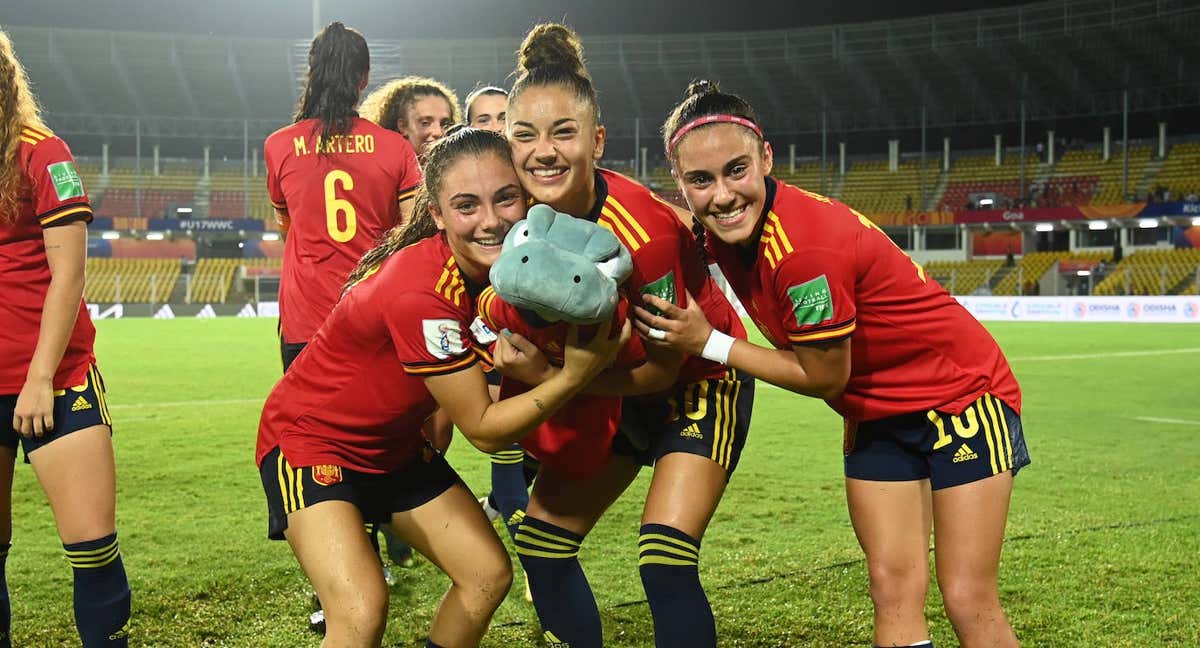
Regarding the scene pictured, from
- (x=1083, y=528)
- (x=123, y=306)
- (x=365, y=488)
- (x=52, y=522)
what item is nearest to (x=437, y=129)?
(x=365, y=488)

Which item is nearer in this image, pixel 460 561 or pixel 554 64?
pixel 460 561

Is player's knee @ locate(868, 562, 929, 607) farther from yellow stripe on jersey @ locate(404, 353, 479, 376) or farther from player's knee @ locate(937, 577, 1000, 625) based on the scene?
yellow stripe on jersey @ locate(404, 353, 479, 376)

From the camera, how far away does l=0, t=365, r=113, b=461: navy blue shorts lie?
135 inches

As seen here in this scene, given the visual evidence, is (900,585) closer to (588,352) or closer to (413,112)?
(588,352)

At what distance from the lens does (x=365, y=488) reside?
3.37 meters

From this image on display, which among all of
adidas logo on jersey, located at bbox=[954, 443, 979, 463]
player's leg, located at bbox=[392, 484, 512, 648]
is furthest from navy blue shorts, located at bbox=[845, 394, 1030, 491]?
player's leg, located at bbox=[392, 484, 512, 648]

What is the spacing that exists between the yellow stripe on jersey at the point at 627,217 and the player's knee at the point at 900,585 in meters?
1.27

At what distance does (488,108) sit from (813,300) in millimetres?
2730

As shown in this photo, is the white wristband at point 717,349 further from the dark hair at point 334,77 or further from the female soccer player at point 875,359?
the dark hair at point 334,77

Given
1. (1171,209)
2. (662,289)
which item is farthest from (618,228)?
(1171,209)

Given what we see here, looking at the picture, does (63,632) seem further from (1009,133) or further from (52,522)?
(1009,133)

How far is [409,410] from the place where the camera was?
10.9 ft

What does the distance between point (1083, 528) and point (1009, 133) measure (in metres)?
46.1

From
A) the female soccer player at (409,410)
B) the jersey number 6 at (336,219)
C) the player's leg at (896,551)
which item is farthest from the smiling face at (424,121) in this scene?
the player's leg at (896,551)
